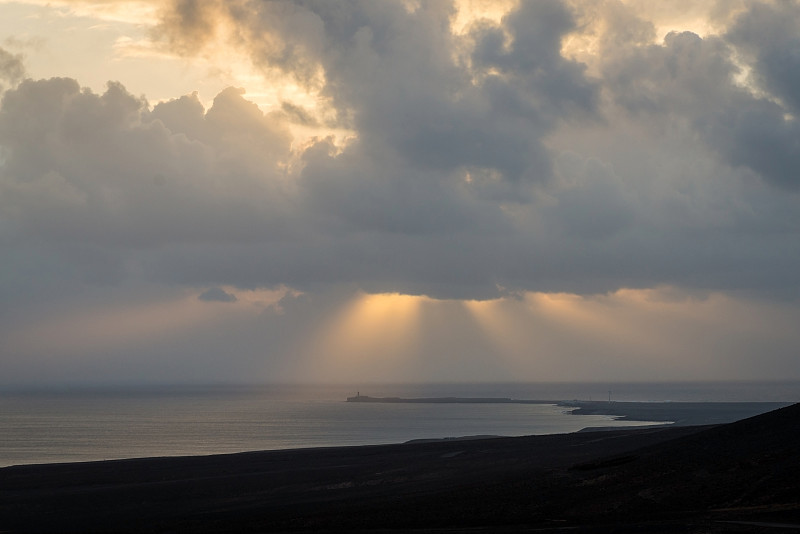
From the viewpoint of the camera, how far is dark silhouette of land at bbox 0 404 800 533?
126ft

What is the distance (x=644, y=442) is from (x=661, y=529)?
1573 inches

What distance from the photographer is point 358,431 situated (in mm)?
161125

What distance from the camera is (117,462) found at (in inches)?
3243

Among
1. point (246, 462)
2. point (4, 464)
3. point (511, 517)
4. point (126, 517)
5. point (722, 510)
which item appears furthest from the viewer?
point (4, 464)

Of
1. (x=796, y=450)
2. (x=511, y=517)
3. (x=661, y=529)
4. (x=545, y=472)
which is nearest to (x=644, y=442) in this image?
(x=545, y=472)

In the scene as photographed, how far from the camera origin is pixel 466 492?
47.9m

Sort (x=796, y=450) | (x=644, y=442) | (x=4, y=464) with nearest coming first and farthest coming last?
(x=796, y=450) → (x=644, y=442) → (x=4, y=464)

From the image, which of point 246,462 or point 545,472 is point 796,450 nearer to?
point 545,472

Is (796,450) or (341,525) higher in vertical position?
(796,450)

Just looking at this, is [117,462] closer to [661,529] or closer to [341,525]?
[341,525]

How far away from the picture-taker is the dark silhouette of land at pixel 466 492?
38.5 metres

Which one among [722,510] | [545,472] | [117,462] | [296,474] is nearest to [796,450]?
[722,510]

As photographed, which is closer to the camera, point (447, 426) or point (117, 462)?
point (117, 462)

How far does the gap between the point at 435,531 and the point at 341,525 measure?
5.83 m
